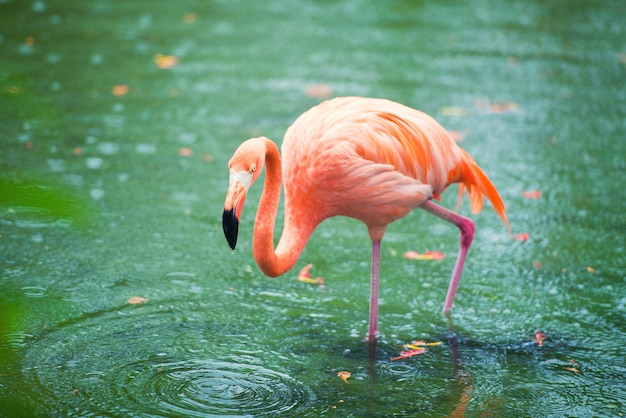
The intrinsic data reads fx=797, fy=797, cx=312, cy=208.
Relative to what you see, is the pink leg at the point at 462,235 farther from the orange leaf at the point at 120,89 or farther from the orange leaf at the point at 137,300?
the orange leaf at the point at 120,89

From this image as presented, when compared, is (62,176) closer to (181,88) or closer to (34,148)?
(34,148)

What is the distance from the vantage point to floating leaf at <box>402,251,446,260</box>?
5.08m

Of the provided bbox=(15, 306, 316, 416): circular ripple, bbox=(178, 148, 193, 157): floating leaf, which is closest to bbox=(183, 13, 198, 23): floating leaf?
bbox=(178, 148, 193, 157): floating leaf

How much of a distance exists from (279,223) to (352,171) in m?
1.78

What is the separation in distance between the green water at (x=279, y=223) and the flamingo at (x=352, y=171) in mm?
529

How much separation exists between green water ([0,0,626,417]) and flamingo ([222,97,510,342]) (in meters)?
0.53

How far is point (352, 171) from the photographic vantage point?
151 inches

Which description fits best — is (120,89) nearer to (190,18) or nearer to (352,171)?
(190,18)

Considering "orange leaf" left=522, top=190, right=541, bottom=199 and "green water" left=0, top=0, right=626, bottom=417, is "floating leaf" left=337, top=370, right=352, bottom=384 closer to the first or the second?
"green water" left=0, top=0, right=626, bottom=417

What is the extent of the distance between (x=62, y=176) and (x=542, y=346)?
3615 mm

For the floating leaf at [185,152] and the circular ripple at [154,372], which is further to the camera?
the floating leaf at [185,152]

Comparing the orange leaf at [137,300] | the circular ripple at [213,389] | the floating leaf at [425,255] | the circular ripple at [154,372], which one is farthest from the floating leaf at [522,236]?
the orange leaf at [137,300]

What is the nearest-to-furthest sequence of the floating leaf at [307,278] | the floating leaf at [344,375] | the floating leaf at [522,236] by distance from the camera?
the floating leaf at [344,375] → the floating leaf at [307,278] → the floating leaf at [522,236]

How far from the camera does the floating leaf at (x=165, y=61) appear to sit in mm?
8306
